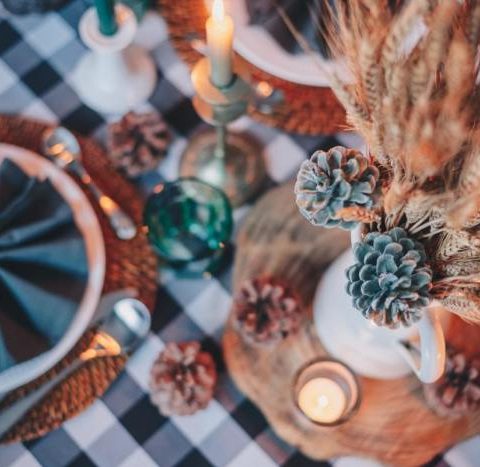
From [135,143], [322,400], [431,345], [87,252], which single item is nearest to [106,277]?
[87,252]

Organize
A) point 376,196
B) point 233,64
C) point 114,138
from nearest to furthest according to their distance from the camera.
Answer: point 376,196, point 233,64, point 114,138

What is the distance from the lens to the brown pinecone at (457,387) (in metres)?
0.76

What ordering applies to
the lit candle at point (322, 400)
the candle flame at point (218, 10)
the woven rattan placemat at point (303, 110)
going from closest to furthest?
the candle flame at point (218, 10), the lit candle at point (322, 400), the woven rattan placemat at point (303, 110)

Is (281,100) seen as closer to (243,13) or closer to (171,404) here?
(243,13)

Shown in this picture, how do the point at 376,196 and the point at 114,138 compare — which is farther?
the point at 114,138

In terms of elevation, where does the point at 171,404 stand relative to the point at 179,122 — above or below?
below

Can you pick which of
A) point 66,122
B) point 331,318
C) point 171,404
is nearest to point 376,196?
point 331,318

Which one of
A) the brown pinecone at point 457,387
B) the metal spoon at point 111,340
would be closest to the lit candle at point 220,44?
the metal spoon at point 111,340

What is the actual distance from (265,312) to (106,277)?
0.57 feet

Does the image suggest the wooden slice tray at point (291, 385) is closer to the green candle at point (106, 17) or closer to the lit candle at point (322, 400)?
the lit candle at point (322, 400)

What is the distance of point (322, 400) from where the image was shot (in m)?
0.75

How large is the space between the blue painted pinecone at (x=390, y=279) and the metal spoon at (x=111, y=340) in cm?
30

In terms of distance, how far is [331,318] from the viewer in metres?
0.75

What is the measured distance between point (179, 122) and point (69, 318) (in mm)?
272
